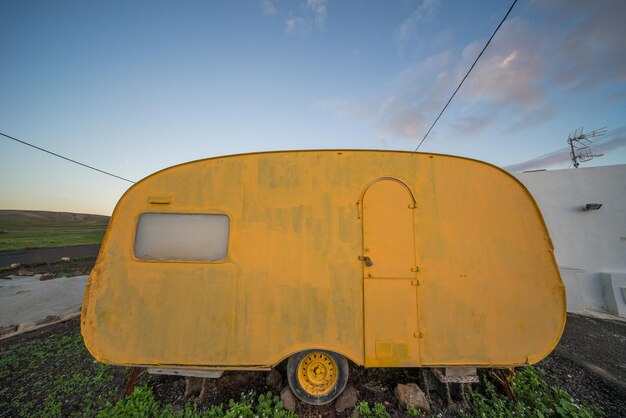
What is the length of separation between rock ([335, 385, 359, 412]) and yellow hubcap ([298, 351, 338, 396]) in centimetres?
30

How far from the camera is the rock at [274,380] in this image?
3363 mm

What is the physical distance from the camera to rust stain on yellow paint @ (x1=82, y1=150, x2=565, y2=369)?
2803 millimetres

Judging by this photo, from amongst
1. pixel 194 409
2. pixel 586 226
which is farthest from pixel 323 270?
pixel 586 226

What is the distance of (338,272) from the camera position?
288 cm

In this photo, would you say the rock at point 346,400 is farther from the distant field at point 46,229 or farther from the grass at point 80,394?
the distant field at point 46,229

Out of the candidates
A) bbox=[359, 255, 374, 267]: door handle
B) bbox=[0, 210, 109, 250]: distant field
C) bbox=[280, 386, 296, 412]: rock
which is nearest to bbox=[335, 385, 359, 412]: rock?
bbox=[280, 386, 296, 412]: rock

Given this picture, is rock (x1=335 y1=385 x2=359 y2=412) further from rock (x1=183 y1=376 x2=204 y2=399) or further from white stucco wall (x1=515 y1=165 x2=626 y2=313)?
white stucco wall (x1=515 y1=165 x2=626 y2=313)

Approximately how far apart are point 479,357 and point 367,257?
6.01 ft

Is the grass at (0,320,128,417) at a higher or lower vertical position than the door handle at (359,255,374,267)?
lower

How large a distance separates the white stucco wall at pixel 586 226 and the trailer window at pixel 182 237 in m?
10.3

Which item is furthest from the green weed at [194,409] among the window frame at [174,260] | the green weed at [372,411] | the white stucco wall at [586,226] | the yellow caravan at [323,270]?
the white stucco wall at [586,226]

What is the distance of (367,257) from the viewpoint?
9.46ft

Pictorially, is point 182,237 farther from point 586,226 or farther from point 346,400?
point 586,226

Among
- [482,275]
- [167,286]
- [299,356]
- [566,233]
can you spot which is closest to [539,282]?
[482,275]
